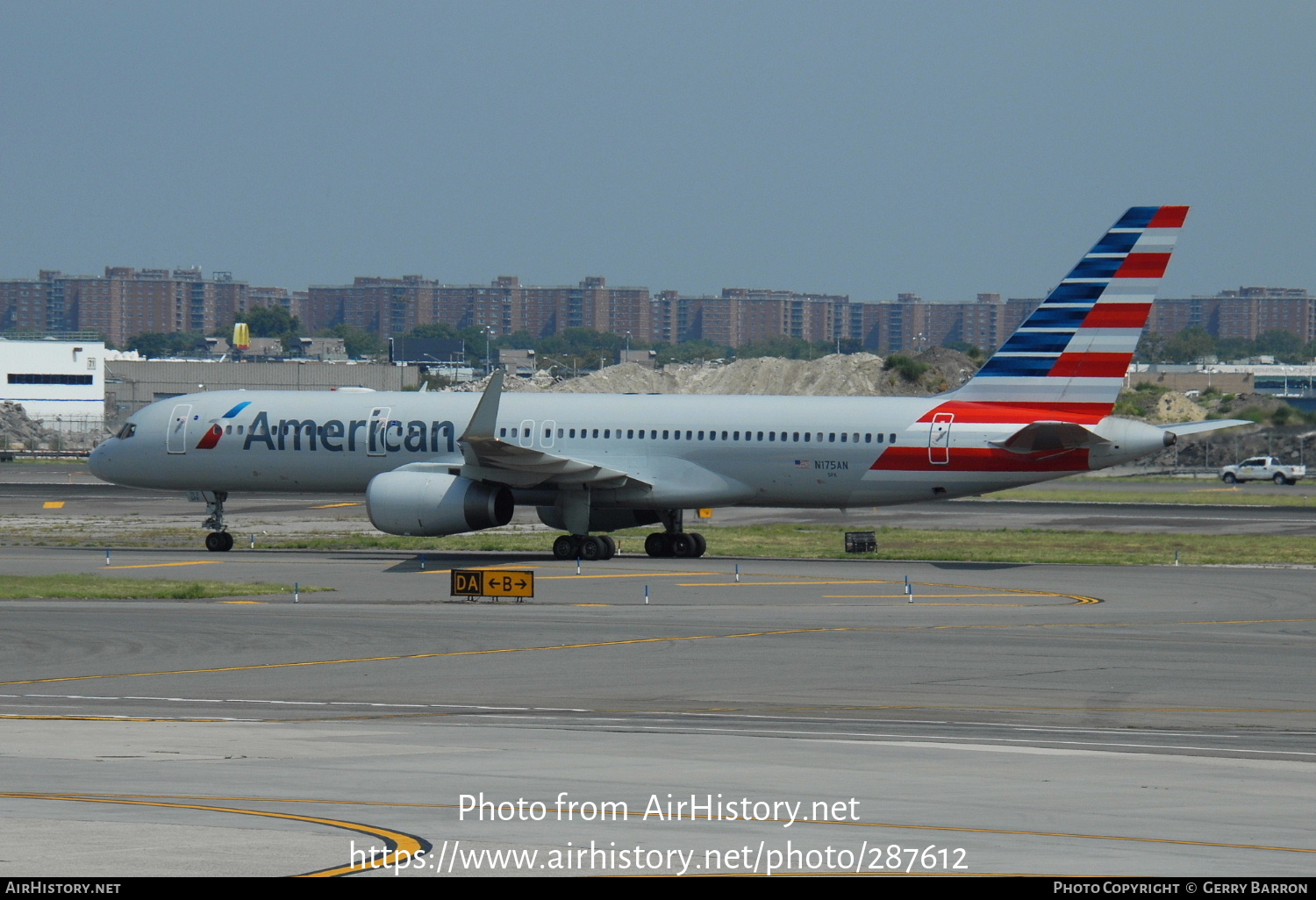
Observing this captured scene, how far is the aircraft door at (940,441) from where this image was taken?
40.5 metres

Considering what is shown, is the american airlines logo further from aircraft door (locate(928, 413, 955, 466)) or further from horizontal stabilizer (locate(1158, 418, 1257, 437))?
horizontal stabilizer (locate(1158, 418, 1257, 437))

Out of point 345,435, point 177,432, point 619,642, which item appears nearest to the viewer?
point 619,642

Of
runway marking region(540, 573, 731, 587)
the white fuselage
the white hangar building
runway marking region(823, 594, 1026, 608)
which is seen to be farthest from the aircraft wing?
the white hangar building

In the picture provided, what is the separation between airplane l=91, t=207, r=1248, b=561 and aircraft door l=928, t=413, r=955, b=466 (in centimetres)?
5

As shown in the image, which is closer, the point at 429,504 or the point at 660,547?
the point at 429,504

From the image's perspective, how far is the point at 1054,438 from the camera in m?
39.1

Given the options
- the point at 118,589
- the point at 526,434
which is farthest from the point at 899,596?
the point at 118,589

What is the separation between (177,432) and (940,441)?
21753mm

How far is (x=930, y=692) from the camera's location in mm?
21031

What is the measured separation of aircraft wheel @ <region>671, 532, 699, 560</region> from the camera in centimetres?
4359

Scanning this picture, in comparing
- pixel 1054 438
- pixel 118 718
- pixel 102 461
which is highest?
pixel 1054 438

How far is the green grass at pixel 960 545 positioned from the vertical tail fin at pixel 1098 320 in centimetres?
484

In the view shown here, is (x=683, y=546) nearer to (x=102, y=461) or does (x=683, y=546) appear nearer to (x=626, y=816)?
(x=102, y=461)

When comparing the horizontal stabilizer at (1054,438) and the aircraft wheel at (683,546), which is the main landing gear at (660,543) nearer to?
the aircraft wheel at (683,546)
